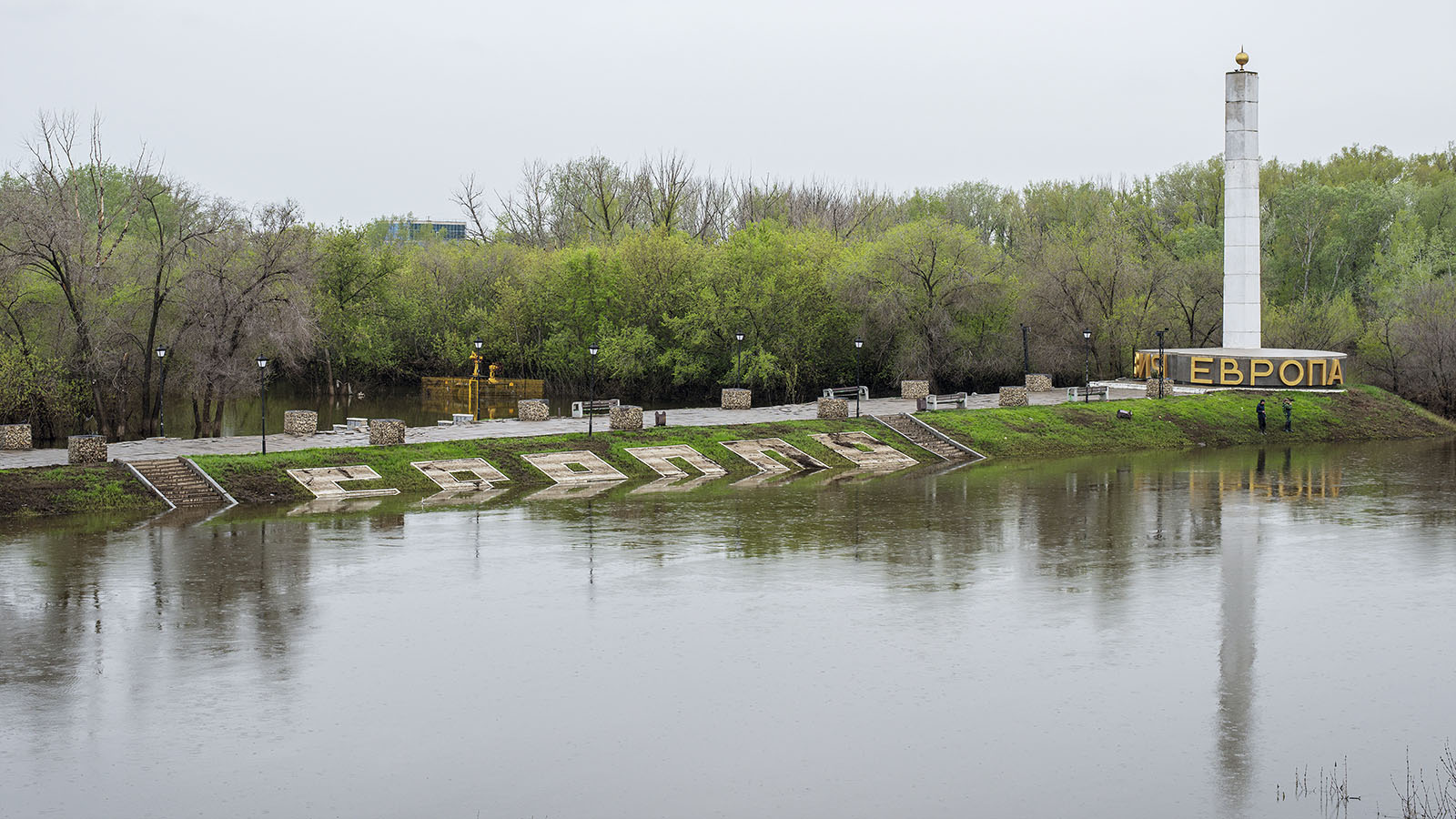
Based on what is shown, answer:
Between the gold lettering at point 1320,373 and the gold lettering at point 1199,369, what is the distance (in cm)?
478

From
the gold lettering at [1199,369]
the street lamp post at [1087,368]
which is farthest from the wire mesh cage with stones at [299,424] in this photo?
the gold lettering at [1199,369]

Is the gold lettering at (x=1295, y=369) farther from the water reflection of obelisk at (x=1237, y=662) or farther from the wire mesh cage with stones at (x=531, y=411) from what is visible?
the wire mesh cage with stones at (x=531, y=411)

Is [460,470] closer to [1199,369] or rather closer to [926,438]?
[926,438]

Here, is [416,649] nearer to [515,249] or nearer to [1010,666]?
[1010,666]

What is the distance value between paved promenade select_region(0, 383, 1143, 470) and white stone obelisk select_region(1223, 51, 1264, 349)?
711 centimetres

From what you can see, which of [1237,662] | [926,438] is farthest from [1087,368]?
[1237,662]

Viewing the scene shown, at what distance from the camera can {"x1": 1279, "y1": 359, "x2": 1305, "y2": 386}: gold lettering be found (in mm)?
66625

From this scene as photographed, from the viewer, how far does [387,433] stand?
4703 centimetres

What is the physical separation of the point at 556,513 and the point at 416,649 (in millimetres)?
15230

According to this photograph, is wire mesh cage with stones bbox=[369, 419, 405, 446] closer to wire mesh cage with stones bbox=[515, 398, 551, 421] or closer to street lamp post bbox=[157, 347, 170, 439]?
street lamp post bbox=[157, 347, 170, 439]

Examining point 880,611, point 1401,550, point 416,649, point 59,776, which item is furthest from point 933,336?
point 59,776

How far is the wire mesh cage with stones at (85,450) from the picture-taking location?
41.2 meters

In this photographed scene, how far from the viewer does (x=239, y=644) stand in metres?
23.5

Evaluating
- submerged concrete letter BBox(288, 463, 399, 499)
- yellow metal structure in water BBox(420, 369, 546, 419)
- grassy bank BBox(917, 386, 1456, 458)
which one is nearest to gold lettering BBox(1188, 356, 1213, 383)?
grassy bank BBox(917, 386, 1456, 458)
